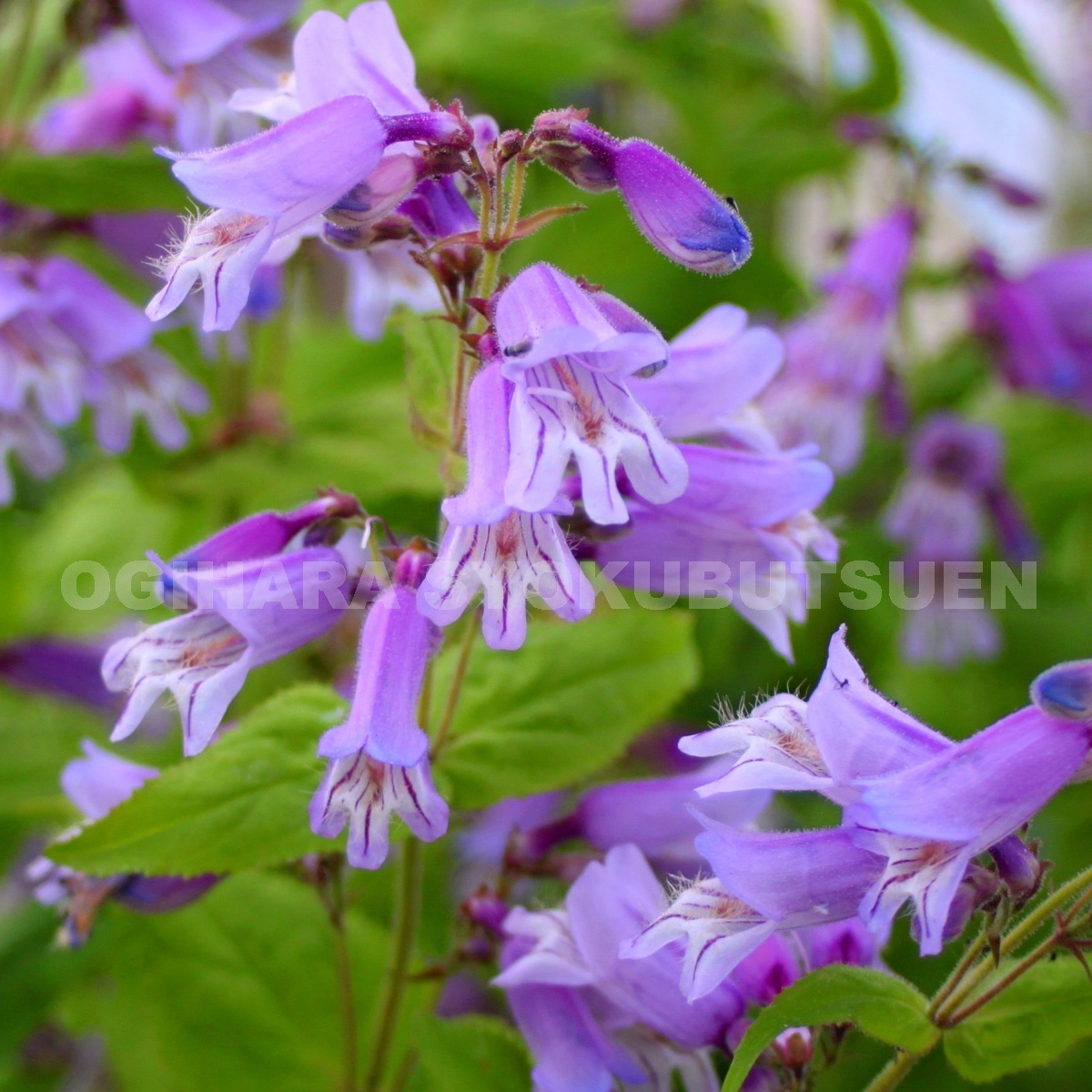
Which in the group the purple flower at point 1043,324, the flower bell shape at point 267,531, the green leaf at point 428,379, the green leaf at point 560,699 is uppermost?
the green leaf at point 428,379

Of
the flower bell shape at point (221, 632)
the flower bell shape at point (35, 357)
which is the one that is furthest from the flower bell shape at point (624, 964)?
the flower bell shape at point (35, 357)

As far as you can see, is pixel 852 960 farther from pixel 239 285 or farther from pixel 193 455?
pixel 193 455

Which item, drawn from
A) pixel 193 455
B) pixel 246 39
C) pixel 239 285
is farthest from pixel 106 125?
pixel 239 285

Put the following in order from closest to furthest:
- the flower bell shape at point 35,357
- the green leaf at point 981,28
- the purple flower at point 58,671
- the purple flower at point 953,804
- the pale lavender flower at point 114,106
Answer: the purple flower at point 953,804 → the flower bell shape at point 35,357 → the pale lavender flower at point 114,106 → the purple flower at point 58,671 → the green leaf at point 981,28

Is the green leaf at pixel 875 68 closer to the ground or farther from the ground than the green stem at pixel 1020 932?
farther from the ground

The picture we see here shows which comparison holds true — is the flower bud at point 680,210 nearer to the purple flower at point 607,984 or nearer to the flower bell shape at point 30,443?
the purple flower at point 607,984

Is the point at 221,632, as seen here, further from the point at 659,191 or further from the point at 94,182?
the point at 94,182

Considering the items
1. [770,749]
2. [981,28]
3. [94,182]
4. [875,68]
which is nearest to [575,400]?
[770,749]

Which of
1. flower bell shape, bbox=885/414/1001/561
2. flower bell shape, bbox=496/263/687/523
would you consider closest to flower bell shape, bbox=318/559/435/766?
flower bell shape, bbox=496/263/687/523

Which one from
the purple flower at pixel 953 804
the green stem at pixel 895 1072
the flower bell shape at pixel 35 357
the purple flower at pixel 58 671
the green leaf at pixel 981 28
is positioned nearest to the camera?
the purple flower at pixel 953 804
